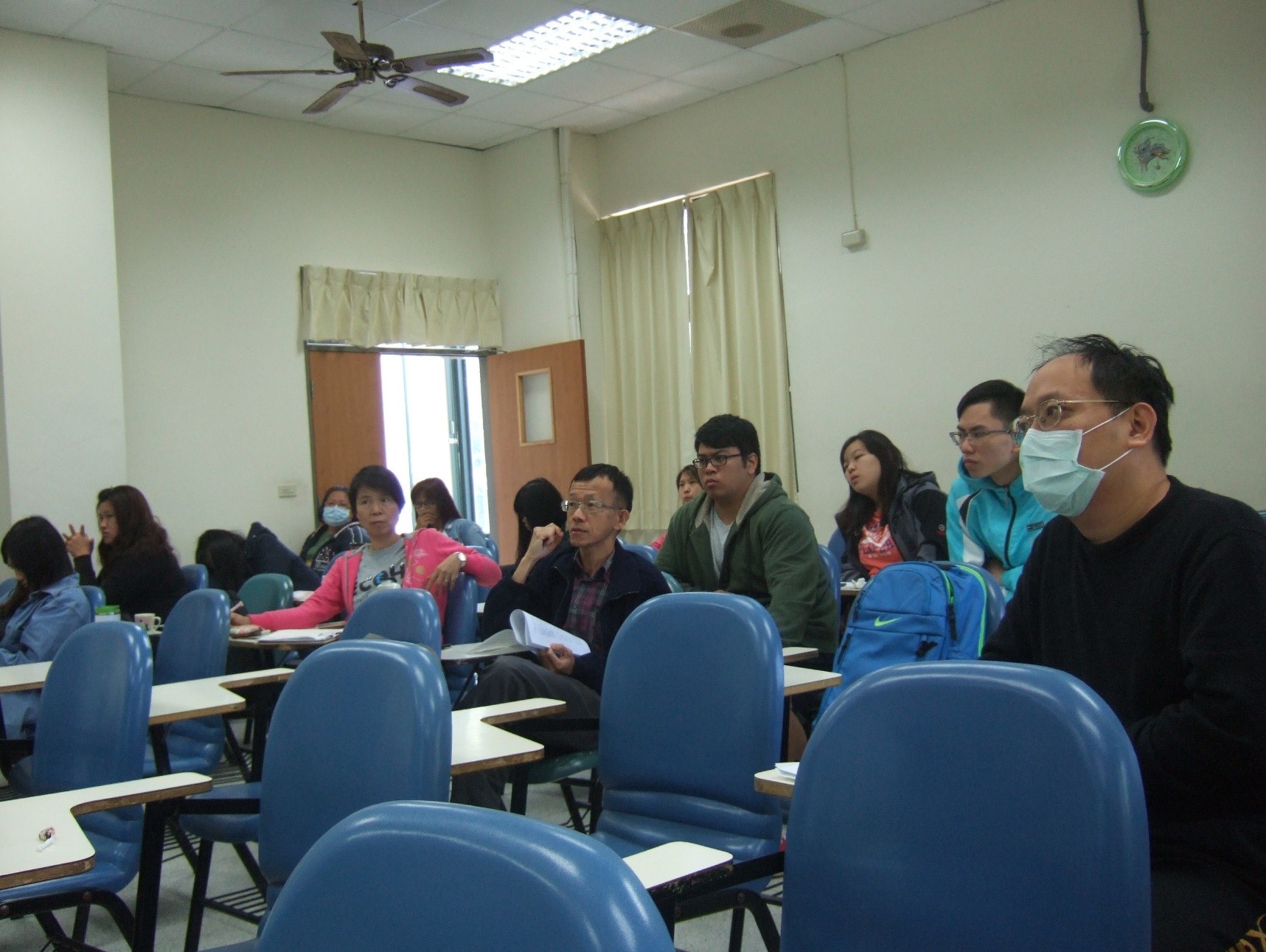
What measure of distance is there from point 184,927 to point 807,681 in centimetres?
190

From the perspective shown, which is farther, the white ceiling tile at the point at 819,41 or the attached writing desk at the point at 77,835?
the white ceiling tile at the point at 819,41

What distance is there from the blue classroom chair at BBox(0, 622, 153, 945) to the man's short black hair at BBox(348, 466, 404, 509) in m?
1.67

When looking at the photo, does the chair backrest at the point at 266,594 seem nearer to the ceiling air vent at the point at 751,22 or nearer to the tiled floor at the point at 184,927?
the tiled floor at the point at 184,927

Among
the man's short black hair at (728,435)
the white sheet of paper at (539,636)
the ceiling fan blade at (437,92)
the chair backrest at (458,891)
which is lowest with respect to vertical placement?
the white sheet of paper at (539,636)

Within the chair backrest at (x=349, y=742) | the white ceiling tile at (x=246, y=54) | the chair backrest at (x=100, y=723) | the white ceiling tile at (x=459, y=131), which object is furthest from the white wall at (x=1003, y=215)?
the chair backrest at (x=100, y=723)

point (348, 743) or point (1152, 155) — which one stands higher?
point (1152, 155)

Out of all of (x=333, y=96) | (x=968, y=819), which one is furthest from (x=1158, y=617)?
(x=333, y=96)

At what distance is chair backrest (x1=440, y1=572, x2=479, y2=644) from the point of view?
4.09 m

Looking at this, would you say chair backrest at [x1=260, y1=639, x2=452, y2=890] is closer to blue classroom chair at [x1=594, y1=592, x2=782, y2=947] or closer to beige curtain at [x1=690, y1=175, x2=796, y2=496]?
blue classroom chair at [x1=594, y1=592, x2=782, y2=947]

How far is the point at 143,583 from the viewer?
15.4 feet

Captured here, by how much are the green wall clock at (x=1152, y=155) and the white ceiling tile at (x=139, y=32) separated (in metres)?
4.70

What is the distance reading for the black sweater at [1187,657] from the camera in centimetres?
149

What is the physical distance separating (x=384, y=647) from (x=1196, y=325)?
4713 mm

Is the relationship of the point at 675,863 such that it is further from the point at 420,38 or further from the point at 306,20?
the point at 420,38
